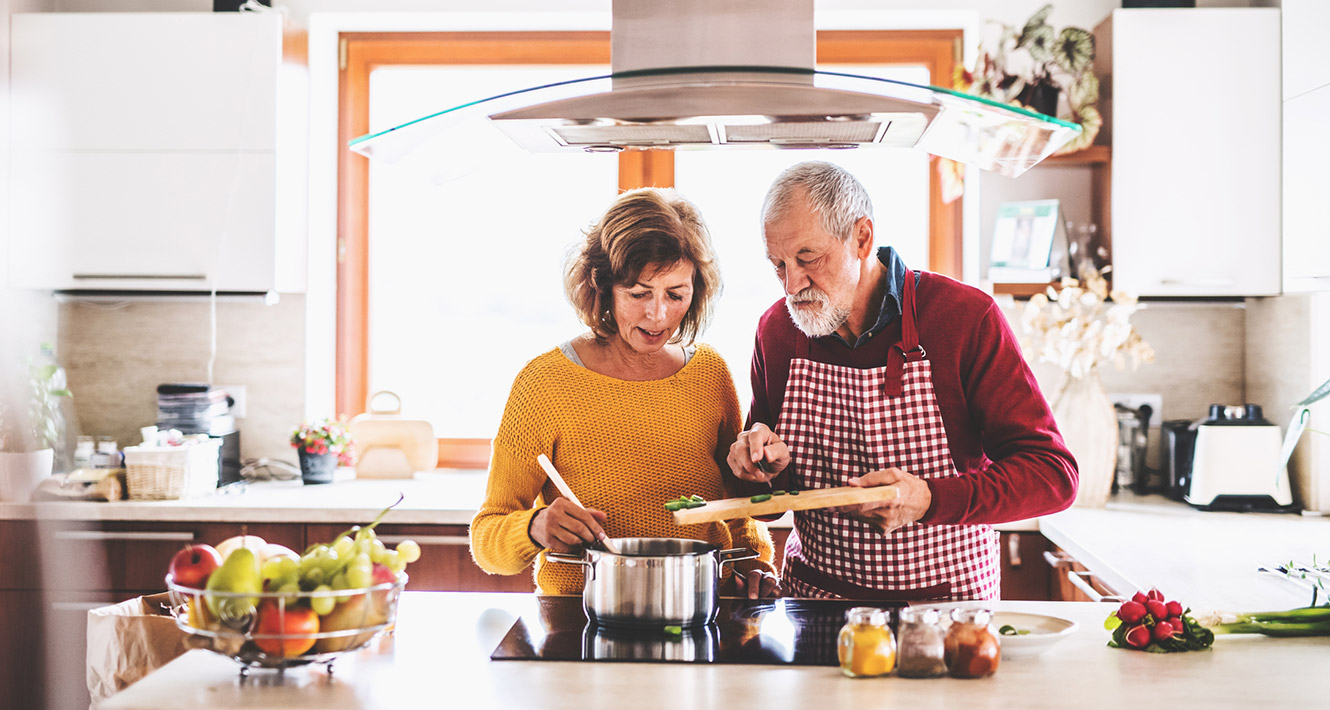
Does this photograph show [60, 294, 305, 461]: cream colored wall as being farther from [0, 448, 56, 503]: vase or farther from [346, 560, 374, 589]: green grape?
[346, 560, 374, 589]: green grape

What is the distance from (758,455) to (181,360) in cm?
239

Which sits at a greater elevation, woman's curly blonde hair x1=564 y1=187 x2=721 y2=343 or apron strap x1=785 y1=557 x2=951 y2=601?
woman's curly blonde hair x1=564 y1=187 x2=721 y2=343

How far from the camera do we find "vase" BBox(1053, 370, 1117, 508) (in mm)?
2961

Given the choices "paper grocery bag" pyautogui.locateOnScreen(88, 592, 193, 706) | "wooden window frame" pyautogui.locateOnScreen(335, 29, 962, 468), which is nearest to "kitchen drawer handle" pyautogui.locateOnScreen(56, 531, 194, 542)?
"wooden window frame" pyautogui.locateOnScreen(335, 29, 962, 468)

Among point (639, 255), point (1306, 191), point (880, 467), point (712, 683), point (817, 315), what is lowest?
point (712, 683)

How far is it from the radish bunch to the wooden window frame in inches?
83.1

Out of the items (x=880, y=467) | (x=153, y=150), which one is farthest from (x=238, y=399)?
(x=880, y=467)

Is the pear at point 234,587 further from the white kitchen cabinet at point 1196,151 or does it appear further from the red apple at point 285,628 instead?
the white kitchen cabinet at point 1196,151

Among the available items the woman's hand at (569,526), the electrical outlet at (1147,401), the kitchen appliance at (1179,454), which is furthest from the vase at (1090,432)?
the woman's hand at (569,526)

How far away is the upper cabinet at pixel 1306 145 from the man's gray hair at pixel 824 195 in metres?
1.40

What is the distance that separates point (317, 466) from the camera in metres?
3.20

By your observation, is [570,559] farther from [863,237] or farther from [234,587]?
[863,237]

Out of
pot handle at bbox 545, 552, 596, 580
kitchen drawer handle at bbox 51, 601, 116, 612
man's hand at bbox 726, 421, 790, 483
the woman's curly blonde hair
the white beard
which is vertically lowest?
kitchen drawer handle at bbox 51, 601, 116, 612

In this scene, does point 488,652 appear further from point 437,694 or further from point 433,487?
point 433,487
